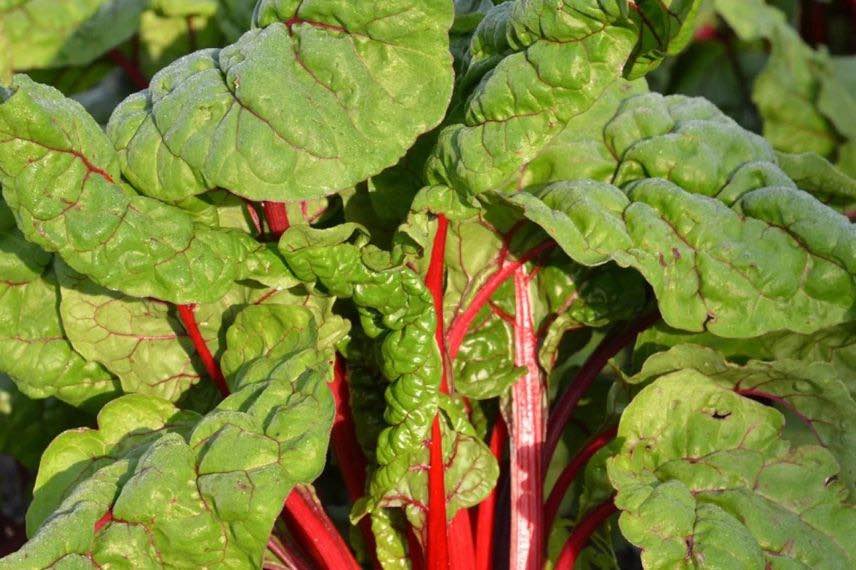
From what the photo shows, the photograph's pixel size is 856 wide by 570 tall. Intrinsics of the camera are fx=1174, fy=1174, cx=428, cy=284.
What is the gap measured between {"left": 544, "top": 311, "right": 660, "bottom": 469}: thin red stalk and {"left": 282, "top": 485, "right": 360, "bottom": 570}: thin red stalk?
16.7 inches

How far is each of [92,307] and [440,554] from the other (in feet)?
2.36

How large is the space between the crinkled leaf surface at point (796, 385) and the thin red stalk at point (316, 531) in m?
0.56

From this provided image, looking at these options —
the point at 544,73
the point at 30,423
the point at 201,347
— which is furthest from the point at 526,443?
the point at 30,423

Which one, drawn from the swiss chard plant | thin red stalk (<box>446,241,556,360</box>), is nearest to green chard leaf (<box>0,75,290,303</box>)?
the swiss chard plant

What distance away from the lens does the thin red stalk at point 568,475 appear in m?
2.04

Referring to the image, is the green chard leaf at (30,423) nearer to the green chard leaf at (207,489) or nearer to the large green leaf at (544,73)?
the green chard leaf at (207,489)

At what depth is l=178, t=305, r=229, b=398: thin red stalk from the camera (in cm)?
195

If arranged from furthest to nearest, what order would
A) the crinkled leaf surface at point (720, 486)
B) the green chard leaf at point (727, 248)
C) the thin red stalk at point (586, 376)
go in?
the thin red stalk at point (586, 376)
the green chard leaf at point (727, 248)
the crinkled leaf surface at point (720, 486)

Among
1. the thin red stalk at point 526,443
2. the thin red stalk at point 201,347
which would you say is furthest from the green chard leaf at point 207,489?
the thin red stalk at point 526,443

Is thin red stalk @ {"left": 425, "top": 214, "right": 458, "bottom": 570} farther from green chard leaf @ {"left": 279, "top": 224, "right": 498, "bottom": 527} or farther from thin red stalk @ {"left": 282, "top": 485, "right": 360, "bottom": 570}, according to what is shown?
thin red stalk @ {"left": 282, "top": 485, "right": 360, "bottom": 570}

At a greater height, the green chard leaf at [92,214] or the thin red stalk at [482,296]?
the green chard leaf at [92,214]

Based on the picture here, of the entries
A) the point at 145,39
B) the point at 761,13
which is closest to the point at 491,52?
the point at 145,39

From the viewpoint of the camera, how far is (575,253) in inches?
69.7

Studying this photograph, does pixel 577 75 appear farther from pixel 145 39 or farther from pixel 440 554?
pixel 145 39
